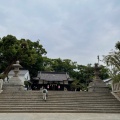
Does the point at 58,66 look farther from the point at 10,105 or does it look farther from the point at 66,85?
the point at 10,105

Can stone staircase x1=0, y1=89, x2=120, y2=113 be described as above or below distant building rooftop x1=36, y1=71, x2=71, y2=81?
below

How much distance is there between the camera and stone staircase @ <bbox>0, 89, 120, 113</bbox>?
12328mm

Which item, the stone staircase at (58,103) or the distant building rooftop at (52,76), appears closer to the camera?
the stone staircase at (58,103)

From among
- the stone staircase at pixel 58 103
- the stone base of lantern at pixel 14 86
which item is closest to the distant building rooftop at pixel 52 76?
the stone base of lantern at pixel 14 86

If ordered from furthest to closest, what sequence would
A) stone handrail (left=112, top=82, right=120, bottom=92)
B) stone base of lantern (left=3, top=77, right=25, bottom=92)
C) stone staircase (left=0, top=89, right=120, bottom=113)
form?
stone base of lantern (left=3, top=77, right=25, bottom=92) < stone handrail (left=112, top=82, right=120, bottom=92) < stone staircase (left=0, top=89, right=120, bottom=113)

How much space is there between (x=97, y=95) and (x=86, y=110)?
3.31 m

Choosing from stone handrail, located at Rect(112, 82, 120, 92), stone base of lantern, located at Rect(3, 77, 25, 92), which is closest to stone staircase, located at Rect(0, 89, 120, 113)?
stone handrail, located at Rect(112, 82, 120, 92)

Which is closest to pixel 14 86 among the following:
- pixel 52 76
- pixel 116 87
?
pixel 116 87

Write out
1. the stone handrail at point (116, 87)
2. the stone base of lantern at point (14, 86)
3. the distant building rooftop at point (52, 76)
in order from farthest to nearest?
the distant building rooftop at point (52, 76)
the stone base of lantern at point (14, 86)
the stone handrail at point (116, 87)

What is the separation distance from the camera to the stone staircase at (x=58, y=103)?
12.3 metres

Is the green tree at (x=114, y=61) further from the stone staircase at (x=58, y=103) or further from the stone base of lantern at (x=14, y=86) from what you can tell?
the stone base of lantern at (x=14, y=86)

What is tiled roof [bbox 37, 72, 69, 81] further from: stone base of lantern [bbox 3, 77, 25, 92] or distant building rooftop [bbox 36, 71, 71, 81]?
stone base of lantern [bbox 3, 77, 25, 92]

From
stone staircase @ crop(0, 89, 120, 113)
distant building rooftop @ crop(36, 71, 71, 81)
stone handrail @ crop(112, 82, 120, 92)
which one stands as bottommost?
stone staircase @ crop(0, 89, 120, 113)

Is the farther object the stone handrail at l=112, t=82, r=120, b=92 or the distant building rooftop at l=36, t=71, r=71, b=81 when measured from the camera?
the distant building rooftop at l=36, t=71, r=71, b=81
